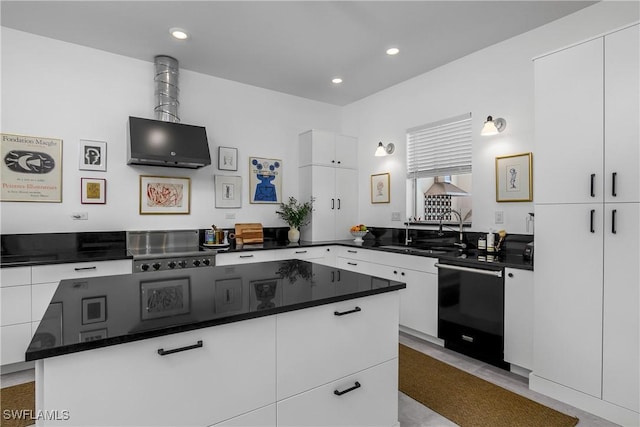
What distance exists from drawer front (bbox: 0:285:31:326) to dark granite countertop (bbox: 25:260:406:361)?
146 centimetres

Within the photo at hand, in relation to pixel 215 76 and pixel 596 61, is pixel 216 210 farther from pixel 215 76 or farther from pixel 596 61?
pixel 596 61

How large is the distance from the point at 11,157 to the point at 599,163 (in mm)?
4708

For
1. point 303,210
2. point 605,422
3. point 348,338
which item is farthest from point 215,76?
point 605,422

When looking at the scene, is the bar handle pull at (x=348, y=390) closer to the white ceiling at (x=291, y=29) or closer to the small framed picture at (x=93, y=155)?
the white ceiling at (x=291, y=29)

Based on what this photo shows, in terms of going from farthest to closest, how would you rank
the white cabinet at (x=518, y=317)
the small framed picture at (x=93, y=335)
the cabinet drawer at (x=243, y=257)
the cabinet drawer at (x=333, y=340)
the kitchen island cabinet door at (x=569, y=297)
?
the cabinet drawer at (x=243, y=257), the white cabinet at (x=518, y=317), the kitchen island cabinet door at (x=569, y=297), the cabinet drawer at (x=333, y=340), the small framed picture at (x=93, y=335)

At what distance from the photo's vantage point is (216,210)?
4.16m

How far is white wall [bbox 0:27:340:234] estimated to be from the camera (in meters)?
3.11

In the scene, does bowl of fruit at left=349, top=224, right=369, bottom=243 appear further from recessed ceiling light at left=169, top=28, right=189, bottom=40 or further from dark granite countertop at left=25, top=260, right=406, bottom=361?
recessed ceiling light at left=169, top=28, right=189, bottom=40

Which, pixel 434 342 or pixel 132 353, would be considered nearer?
pixel 132 353

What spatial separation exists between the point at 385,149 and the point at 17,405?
4379 mm

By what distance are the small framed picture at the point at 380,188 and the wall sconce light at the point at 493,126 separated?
4.87ft

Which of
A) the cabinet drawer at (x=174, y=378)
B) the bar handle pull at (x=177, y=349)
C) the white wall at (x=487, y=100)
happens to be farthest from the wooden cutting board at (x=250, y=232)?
the bar handle pull at (x=177, y=349)

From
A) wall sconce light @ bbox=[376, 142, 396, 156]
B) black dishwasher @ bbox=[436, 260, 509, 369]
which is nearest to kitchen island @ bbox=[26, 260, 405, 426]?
black dishwasher @ bbox=[436, 260, 509, 369]

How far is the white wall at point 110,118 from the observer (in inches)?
122
